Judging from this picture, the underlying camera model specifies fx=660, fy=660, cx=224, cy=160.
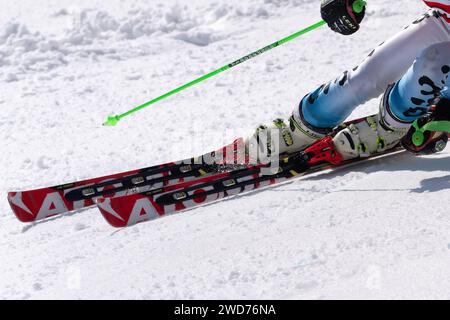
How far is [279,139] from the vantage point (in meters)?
4.11

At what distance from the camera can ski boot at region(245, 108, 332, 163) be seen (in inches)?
159

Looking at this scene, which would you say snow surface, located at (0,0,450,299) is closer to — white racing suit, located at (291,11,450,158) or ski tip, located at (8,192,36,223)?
ski tip, located at (8,192,36,223)

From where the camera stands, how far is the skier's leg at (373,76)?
3.45 m

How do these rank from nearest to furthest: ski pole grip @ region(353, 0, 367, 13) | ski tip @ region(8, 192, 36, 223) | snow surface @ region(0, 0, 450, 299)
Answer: snow surface @ region(0, 0, 450, 299) → ski pole grip @ region(353, 0, 367, 13) → ski tip @ region(8, 192, 36, 223)

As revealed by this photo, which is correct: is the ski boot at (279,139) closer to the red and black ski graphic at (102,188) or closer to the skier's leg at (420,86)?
the red and black ski graphic at (102,188)

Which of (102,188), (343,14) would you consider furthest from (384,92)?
(102,188)

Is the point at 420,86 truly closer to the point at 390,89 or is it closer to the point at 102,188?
the point at 390,89

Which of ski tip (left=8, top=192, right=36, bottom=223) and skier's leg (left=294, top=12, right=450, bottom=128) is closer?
skier's leg (left=294, top=12, right=450, bottom=128)

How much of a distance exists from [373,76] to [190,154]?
157 cm

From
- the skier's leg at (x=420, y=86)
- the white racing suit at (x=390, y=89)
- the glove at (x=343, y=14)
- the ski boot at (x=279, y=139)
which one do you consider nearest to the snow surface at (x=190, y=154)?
the white racing suit at (x=390, y=89)

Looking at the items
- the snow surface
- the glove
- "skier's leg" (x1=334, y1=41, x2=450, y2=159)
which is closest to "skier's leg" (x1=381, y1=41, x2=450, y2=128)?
"skier's leg" (x1=334, y1=41, x2=450, y2=159)

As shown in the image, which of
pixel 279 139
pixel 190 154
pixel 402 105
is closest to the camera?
pixel 402 105

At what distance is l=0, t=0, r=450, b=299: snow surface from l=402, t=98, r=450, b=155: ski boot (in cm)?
10

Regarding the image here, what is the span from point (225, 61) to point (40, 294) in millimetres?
4729
